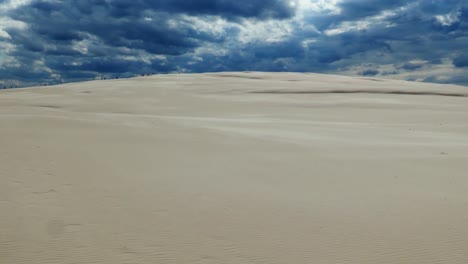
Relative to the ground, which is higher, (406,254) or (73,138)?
(73,138)

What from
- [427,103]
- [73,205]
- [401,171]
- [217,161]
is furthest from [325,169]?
[427,103]

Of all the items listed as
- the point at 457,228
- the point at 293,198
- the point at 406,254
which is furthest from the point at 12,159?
the point at 457,228

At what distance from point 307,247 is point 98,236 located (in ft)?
6.78

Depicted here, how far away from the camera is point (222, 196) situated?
5734mm

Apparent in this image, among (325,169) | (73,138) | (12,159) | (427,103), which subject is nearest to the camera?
(12,159)

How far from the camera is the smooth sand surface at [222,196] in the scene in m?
4.18

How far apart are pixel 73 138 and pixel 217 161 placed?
3.22 m

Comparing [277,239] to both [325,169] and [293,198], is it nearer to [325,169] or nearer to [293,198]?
[293,198]

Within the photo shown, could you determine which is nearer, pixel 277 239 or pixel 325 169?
pixel 277 239

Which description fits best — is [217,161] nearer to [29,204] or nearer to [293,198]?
[293,198]

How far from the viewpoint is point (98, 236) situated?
14.0 feet

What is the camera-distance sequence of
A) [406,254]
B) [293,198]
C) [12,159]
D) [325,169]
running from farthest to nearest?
[325,169] < [12,159] < [293,198] < [406,254]

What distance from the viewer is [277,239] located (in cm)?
446

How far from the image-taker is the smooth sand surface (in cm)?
418
